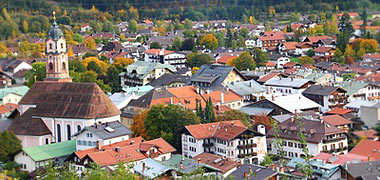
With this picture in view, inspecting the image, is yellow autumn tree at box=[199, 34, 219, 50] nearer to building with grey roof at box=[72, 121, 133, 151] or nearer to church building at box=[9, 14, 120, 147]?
church building at box=[9, 14, 120, 147]

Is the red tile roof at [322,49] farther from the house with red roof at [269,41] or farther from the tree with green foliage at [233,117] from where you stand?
the tree with green foliage at [233,117]

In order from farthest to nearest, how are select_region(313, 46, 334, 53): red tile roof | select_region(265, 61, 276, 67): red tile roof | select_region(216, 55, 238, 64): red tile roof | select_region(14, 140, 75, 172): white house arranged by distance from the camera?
select_region(313, 46, 334, 53): red tile roof < select_region(216, 55, 238, 64): red tile roof < select_region(265, 61, 276, 67): red tile roof < select_region(14, 140, 75, 172): white house

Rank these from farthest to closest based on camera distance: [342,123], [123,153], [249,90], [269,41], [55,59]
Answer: [269,41], [249,90], [55,59], [123,153], [342,123]

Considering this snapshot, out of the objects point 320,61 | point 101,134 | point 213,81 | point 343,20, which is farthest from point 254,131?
point 343,20

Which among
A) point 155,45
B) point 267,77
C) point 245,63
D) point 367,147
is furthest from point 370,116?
point 155,45

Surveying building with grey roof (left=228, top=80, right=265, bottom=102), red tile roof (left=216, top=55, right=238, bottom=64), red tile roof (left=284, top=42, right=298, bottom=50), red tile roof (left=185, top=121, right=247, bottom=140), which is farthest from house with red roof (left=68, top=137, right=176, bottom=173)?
red tile roof (left=284, top=42, right=298, bottom=50)

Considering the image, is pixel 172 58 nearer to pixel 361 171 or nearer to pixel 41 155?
pixel 41 155
